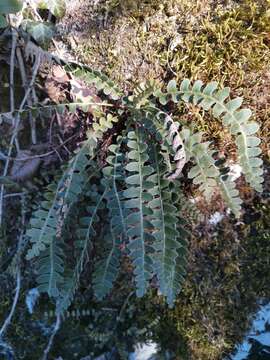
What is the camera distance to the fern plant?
2.29m

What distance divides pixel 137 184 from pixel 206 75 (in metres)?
0.73

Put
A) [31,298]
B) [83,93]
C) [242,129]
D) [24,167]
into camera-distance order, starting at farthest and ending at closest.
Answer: [31,298] → [24,167] → [83,93] → [242,129]

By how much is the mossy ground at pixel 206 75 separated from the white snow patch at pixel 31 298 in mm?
788

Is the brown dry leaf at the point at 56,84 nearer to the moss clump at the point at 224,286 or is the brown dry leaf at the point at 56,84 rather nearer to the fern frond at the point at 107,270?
the fern frond at the point at 107,270

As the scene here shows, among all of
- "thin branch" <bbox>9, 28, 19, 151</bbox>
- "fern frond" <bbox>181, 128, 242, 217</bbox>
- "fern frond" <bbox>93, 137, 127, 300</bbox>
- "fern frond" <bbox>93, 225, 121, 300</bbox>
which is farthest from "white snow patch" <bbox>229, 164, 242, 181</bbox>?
"thin branch" <bbox>9, 28, 19, 151</bbox>

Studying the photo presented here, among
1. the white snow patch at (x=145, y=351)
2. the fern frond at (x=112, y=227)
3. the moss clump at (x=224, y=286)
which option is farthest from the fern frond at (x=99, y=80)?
the white snow patch at (x=145, y=351)

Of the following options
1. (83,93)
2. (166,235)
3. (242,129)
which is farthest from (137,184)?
(83,93)

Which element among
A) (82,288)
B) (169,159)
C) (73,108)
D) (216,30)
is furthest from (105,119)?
(82,288)

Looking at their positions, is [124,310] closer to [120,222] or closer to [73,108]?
[120,222]

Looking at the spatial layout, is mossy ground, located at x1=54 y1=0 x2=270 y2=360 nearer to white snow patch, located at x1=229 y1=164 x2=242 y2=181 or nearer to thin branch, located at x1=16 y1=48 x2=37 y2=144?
white snow patch, located at x1=229 y1=164 x2=242 y2=181

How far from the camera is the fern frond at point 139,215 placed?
2.27 m

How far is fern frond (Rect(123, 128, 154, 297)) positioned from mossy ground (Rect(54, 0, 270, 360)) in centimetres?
43

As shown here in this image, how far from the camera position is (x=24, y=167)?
115 inches

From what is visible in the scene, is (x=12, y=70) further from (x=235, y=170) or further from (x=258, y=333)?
(x=258, y=333)
